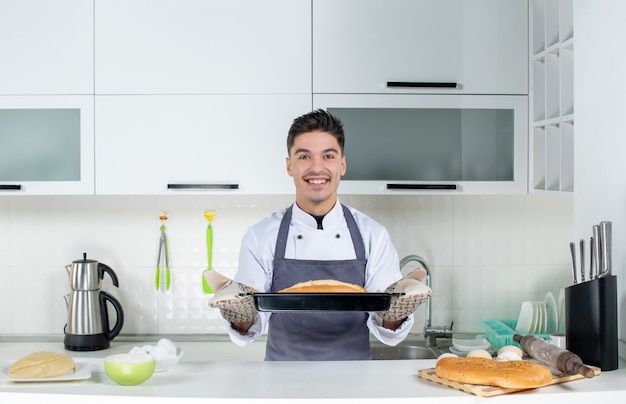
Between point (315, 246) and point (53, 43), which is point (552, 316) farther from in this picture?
point (53, 43)

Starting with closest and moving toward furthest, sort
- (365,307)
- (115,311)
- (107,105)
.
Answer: (365,307)
(107,105)
(115,311)

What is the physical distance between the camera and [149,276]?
2.88 m

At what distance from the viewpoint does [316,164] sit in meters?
2.13

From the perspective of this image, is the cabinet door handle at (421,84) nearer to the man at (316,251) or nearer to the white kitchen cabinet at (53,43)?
the man at (316,251)

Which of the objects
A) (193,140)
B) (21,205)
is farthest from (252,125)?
(21,205)

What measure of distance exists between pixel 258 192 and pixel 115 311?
797 mm

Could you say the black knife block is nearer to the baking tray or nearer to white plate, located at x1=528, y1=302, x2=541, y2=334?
the baking tray

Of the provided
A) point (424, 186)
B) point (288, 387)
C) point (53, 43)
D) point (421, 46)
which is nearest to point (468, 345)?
point (424, 186)

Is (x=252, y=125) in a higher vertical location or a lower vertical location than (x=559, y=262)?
higher

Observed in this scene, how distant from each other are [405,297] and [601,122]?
698mm

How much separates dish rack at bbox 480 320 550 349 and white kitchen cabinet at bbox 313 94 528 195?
489 mm

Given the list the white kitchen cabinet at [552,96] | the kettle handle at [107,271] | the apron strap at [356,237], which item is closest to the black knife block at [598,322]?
the white kitchen cabinet at [552,96]

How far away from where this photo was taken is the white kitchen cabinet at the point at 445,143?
2547 mm

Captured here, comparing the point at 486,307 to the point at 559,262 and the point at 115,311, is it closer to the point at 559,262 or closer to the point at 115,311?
the point at 559,262
